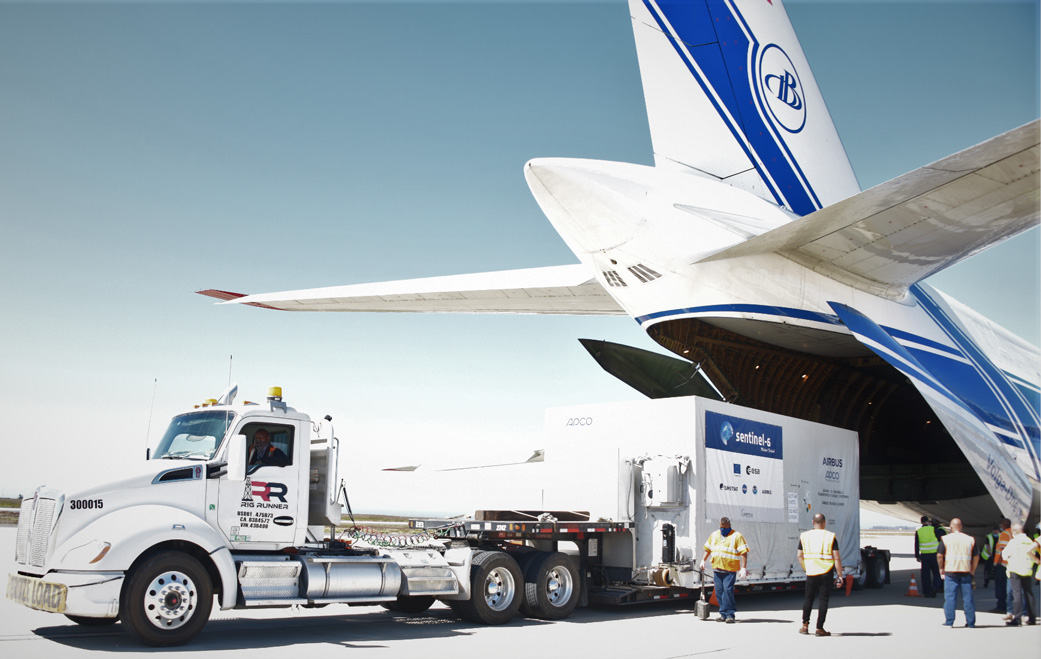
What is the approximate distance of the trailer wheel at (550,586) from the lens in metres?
10.6

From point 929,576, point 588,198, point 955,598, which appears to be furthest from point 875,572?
point 588,198

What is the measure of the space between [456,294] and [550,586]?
9.34m

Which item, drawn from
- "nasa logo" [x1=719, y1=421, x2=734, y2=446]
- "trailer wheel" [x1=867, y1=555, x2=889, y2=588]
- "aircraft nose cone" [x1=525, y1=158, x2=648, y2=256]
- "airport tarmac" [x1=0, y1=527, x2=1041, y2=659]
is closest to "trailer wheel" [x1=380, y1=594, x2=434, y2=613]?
"airport tarmac" [x1=0, y1=527, x2=1041, y2=659]

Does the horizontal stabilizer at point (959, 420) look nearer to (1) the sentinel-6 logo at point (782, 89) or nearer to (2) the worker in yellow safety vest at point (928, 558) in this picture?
(2) the worker in yellow safety vest at point (928, 558)

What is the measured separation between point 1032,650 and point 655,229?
25.7 feet

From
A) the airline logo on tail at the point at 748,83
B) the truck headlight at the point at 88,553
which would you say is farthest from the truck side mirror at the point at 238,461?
the airline logo on tail at the point at 748,83

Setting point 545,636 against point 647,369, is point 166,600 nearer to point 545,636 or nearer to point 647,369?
point 545,636

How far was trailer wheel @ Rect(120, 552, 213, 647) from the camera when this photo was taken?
7.84m

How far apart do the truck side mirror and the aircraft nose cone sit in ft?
20.1

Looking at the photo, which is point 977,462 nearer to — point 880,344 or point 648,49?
point 880,344

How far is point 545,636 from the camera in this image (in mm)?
9320

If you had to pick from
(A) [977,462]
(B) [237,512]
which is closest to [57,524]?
(B) [237,512]

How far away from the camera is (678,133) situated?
15.3 meters

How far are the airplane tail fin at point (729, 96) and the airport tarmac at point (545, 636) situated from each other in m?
8.01
